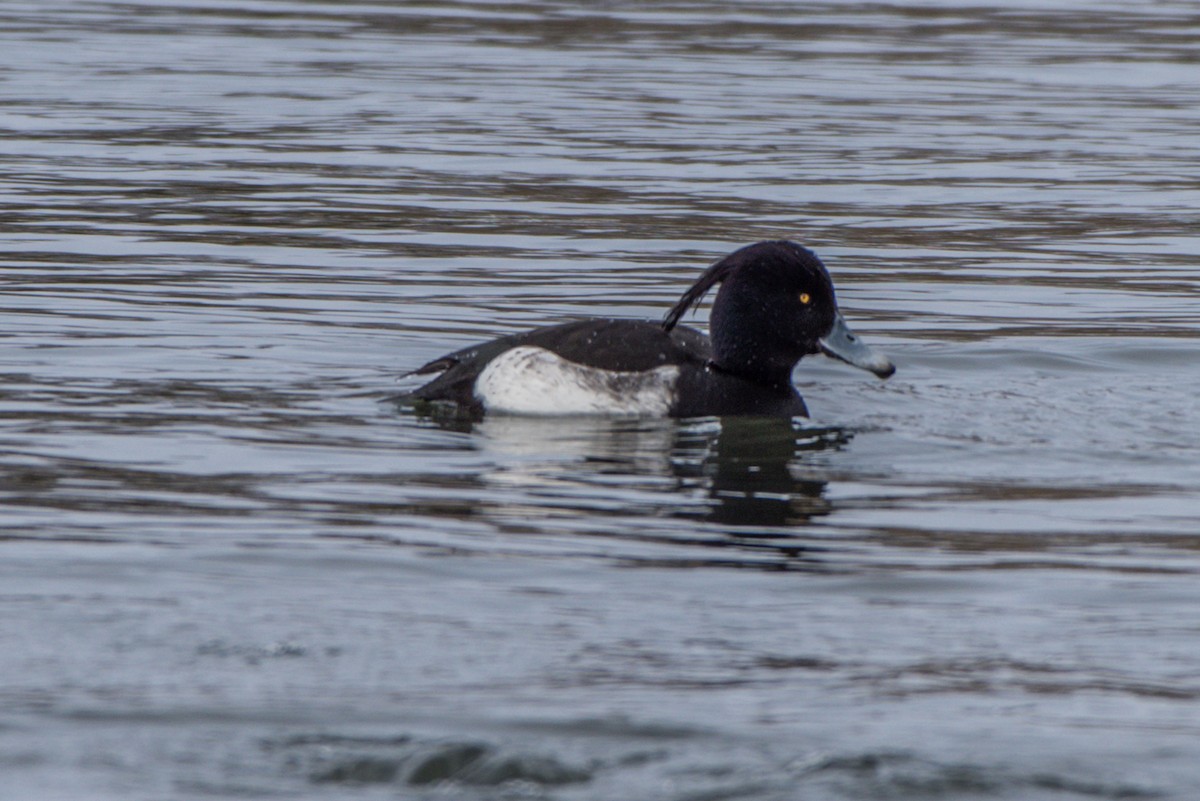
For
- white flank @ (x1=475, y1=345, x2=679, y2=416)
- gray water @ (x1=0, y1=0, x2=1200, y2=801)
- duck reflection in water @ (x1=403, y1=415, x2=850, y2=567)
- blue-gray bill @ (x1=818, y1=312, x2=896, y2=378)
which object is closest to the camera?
gray water @ (x1=0, y1=0, x2=1200, y2=801)

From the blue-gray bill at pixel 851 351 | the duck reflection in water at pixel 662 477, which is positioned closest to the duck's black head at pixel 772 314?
the blue-gray bill at pixel 851 351

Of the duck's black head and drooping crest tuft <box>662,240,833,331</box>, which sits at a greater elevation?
drooping crest tuft <box>662,240,833,331</box>

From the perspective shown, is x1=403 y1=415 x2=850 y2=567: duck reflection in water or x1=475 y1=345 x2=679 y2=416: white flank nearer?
x1=403 y1=415 x2=850 y2=567: duck reflection in water

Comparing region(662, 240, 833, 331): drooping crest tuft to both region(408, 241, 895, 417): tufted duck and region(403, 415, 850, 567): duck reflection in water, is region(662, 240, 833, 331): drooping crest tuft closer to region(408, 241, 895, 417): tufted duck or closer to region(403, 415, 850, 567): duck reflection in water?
region(408, 241, 895, 417): tufted duck

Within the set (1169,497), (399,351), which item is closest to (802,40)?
(399,351)

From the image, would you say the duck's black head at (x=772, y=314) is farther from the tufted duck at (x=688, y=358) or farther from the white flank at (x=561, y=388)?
the white flank at (x=561, y=388)

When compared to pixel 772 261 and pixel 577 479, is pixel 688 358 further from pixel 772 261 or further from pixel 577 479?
pixel 577 479

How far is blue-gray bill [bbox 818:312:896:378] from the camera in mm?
10117

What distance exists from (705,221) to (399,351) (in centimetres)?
480

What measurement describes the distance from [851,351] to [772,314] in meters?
0.39

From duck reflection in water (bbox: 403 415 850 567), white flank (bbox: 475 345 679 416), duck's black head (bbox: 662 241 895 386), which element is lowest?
duck reflection in water (bbox: 403 415 850 567)

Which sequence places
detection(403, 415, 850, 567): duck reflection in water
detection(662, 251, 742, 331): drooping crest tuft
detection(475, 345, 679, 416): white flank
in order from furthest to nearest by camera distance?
detection(662, 251, 742, 331): drooping crest tuft < detection(475, 345, 679, 416): white flank < detection(403, 415, 850, 567): duck reflection in water

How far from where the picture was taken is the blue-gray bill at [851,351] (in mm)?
10117

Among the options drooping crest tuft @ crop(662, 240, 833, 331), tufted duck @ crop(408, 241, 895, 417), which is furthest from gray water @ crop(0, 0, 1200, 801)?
drooping crest tuft @ crop(662, 240, 833, 331)
